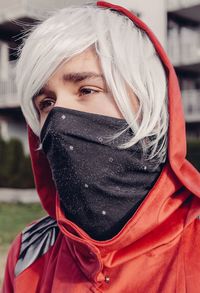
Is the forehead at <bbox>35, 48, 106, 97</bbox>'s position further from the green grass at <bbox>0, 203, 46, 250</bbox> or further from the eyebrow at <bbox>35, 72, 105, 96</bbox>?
the green grass at <bbox>0, 203, 46, 250</bbox>

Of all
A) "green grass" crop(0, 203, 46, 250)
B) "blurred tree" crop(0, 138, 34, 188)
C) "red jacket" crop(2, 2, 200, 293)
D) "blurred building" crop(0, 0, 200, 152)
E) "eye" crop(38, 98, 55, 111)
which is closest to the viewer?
"red jacket" crop(2, 2, 200, 293)

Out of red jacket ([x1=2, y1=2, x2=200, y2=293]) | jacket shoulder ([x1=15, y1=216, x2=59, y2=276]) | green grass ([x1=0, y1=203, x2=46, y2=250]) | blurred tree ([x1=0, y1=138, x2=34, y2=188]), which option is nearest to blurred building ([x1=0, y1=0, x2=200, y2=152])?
blurred tree ([x1=0, y1=138, x2=34, y2=188])

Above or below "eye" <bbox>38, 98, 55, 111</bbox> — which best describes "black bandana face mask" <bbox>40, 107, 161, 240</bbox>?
below

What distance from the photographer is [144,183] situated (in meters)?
1.67

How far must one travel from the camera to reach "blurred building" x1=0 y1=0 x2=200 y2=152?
17.7 metres

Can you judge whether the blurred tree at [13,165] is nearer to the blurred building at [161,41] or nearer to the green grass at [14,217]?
the green grass at [14,217]

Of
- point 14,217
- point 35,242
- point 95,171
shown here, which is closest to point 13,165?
point 14,217

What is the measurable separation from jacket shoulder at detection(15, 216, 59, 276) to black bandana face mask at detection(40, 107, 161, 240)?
0.17 m

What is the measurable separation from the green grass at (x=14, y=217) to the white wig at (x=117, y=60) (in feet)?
17.3

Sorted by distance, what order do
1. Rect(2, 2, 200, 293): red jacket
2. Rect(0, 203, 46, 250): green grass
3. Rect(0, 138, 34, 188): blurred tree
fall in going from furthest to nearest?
1. Rect(0, 138, 34, 188): blurred tree
2. Rect(0, 203, 46, 250): green grass
3. Rect(2, 2, 200, 293): red jacket

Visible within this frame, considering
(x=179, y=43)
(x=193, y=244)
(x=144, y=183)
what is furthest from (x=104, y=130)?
(x=179, y=43)

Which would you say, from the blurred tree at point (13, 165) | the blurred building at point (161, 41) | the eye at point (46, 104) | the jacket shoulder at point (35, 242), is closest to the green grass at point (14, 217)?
Answer: the blurred tree at point (13, 165)

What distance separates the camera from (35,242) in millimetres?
1908

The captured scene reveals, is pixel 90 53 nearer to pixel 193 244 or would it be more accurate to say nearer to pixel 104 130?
pixel 104 130
